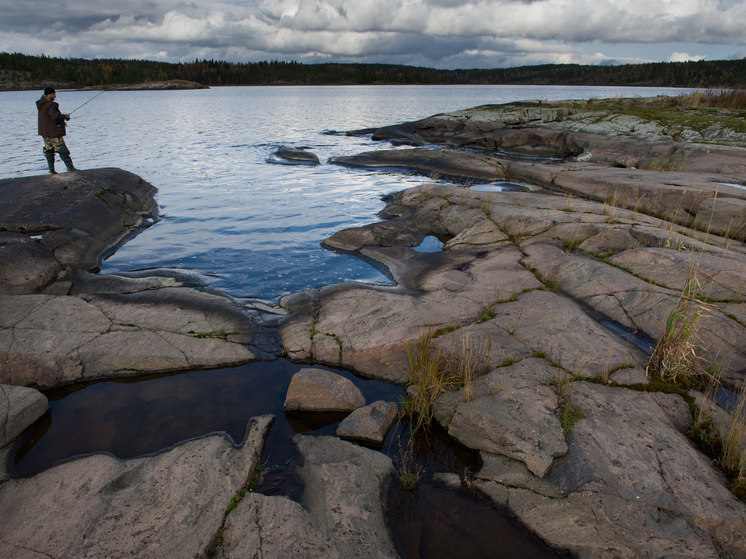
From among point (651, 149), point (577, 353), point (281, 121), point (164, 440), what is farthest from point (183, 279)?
point (281, 121)

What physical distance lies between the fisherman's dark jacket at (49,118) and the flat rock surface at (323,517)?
12.6 meters

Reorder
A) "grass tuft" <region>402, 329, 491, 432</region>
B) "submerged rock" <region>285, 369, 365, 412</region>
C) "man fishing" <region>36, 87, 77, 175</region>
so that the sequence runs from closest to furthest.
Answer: "grass tuft" <region>402, 329, 491, 432</region>
"submerged rock" <region>285, 369, 365, 412</region>
"man fishing" <region>36, 87, 77, 175</region>

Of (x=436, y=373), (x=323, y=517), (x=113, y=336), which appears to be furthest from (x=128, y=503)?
(x=436, y=373)

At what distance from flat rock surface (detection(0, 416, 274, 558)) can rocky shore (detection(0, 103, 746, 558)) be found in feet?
0.05

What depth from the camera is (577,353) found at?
452 centimetres

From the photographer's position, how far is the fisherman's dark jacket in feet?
36.4

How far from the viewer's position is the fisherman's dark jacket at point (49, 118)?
11.1m

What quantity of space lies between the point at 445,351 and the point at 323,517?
87.1 inches

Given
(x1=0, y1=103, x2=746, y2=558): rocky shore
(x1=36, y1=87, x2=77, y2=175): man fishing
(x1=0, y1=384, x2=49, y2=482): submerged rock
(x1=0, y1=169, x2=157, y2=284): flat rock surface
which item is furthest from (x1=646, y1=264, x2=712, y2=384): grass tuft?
(x1=36, y1=87, x2=77, y2=175): man fishing

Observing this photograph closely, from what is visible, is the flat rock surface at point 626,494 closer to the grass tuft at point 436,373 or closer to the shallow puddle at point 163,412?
the grass tuft at point 436,373

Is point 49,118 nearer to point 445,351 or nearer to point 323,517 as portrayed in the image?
point 445,351

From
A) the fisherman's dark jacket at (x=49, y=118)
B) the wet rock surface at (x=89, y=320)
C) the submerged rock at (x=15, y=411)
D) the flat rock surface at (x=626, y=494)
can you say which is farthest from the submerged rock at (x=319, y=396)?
the fisherman's dark jacket at (x=49, y=118)

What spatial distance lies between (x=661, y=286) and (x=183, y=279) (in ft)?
24.0

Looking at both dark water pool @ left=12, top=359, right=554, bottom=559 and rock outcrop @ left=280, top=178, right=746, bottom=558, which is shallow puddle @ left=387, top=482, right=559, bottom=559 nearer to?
dark water pool @ left=12, top=359, right=554, bottom=559
